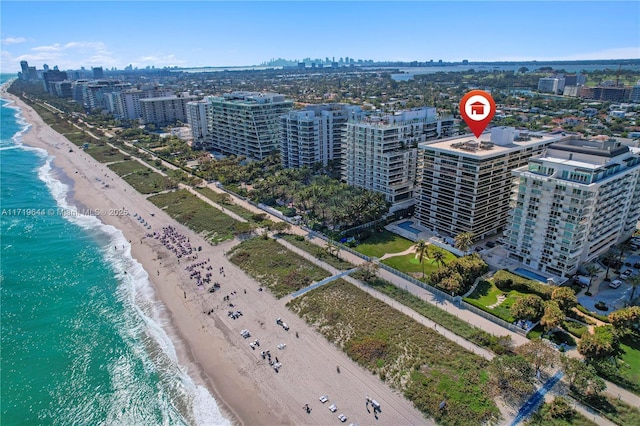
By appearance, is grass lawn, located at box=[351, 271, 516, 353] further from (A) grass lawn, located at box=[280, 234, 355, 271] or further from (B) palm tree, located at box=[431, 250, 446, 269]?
(B) palm tree, located at box=[431, 250, 446, 269]

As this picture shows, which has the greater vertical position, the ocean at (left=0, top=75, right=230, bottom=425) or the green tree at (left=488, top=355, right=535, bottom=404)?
the green tree at (left=488, top=355, right=535, bottom=404)

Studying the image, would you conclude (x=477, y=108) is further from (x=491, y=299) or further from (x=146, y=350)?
(x=146, y=350)

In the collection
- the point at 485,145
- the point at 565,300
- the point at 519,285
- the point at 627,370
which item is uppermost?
the point at 485,145

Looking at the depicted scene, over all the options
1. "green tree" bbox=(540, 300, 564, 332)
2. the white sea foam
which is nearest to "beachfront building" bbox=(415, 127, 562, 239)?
"green tree" bbox=(540, 300, 564, 332)

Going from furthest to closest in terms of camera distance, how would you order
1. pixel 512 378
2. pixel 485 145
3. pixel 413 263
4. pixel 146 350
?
1. pixel 485 145
2. pixel 413 263
3. pixel 146 350
4. pixel 512 378

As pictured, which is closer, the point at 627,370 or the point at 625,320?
the point at 627,370

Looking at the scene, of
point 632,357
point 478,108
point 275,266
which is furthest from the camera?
point 275,266

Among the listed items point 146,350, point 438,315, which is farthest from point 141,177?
point 438,315
